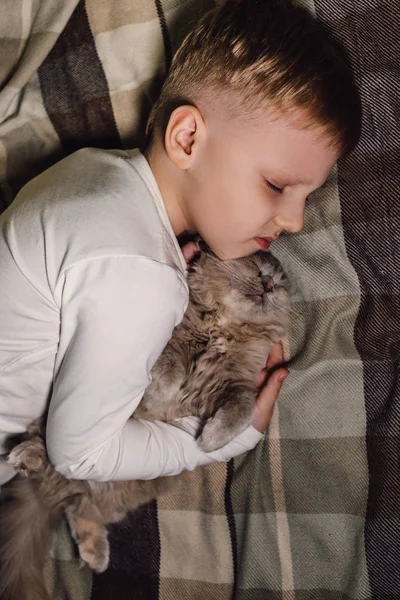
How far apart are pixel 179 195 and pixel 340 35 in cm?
52

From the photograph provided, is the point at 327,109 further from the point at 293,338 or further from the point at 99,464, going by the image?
the point at 99,464

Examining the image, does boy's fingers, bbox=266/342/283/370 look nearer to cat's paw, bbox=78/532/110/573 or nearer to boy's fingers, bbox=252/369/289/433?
boy's fingers, bbox=252/369/289/433

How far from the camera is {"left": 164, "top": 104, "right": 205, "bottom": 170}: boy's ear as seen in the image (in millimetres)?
1060

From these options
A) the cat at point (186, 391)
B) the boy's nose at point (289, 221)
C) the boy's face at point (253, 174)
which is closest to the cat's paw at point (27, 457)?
the cat at point (186, 391)

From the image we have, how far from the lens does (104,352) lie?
1022 millimetres

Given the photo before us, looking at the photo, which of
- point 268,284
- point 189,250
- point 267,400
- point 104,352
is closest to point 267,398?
point 267,400

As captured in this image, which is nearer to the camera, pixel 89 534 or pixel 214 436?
pixel 214 436

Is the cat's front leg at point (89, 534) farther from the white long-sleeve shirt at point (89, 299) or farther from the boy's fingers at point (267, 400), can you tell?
the boy's fingers at point (267, 400)

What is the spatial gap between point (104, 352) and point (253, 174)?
435 mm

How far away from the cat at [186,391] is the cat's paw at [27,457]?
0.04 m

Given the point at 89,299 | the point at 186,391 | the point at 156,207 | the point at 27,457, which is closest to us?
the point at 89,299

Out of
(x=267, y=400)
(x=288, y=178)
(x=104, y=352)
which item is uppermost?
(x=288, y=178)

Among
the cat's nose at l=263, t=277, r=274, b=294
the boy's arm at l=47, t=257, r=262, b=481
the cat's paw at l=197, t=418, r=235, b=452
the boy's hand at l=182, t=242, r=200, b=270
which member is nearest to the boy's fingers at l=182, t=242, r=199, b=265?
the boy's hand at l=182, t=242, r=200, b=270

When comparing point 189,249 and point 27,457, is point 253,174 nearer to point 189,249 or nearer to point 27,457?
point 189,249
